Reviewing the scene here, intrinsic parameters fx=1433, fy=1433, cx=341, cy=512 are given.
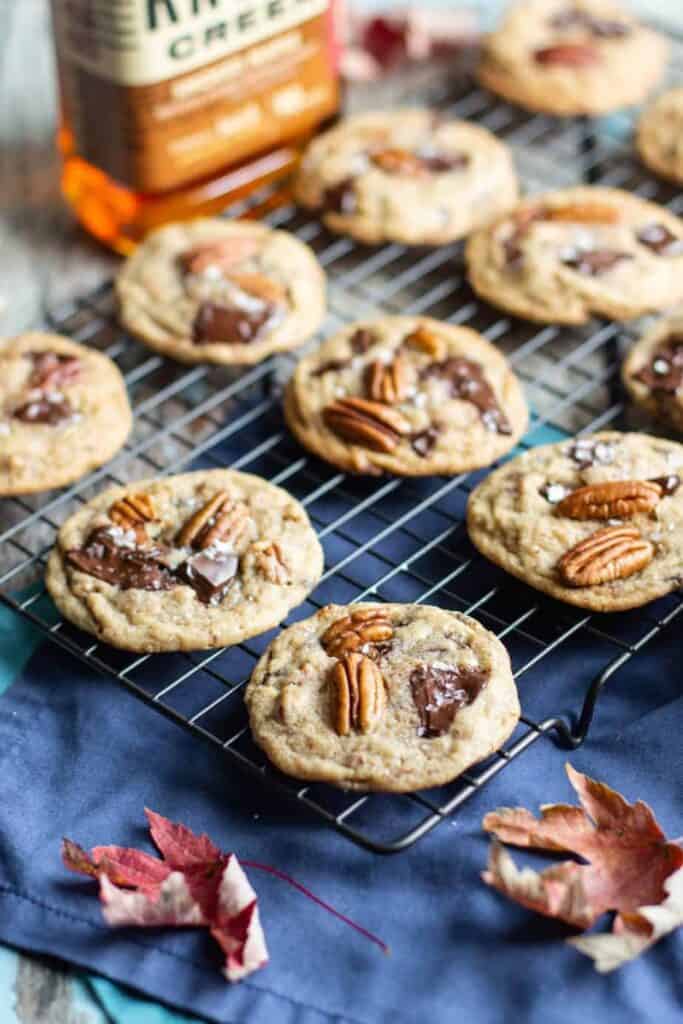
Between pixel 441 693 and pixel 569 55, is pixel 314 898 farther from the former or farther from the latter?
pixel 569 55

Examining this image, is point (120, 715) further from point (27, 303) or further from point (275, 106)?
point (275, 106)

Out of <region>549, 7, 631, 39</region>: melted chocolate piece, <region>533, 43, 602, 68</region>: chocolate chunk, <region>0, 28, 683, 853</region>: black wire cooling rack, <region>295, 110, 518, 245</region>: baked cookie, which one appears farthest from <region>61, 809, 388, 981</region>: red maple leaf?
<region>549, 7, 631, 39</region>: melted chocolate piece

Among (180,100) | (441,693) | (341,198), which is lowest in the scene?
(441,693)

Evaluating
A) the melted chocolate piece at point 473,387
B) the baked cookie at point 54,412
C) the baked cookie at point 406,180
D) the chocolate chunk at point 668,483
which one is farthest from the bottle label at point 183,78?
the chocolate chunk at point 668,483

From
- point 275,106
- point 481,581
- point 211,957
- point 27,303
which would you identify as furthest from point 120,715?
point 275,106

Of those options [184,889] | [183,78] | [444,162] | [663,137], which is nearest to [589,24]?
[663,137]

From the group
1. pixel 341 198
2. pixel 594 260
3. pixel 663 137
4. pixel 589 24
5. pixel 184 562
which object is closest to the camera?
pixel 184 562
